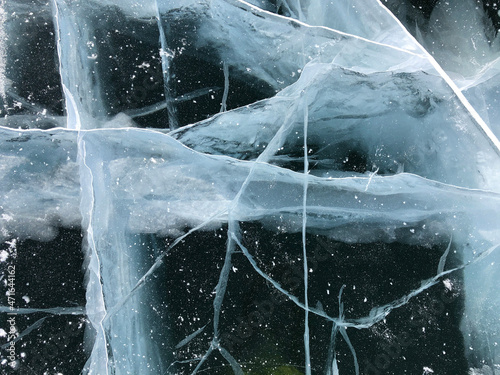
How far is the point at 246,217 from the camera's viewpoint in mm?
836

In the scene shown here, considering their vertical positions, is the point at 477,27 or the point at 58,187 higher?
the point at 477,27

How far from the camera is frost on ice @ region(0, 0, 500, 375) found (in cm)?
82

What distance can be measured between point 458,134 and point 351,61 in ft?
0.87

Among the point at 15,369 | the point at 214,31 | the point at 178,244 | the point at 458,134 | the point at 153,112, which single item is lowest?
the point at 15,369

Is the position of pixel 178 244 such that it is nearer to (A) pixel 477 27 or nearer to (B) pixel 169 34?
(B) pixel 169 34

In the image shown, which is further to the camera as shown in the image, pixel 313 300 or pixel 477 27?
pixel 477 27

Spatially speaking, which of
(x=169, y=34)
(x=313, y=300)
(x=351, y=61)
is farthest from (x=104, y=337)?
(x=351, y=61)

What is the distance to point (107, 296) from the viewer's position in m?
0.82

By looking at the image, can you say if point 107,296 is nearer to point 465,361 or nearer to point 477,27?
point 465,361

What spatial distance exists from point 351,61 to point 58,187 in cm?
65

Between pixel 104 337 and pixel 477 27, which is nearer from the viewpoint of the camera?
pixel 104 337

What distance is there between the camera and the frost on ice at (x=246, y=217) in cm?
82

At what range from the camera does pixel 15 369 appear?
804 millimetres

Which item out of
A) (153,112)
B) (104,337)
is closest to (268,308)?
(104,337)
